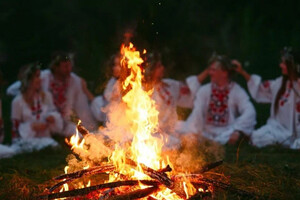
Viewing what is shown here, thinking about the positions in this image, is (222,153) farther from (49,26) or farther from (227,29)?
(227,29)

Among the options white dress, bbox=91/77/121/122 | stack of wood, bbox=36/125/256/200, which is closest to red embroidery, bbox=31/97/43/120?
white dress, bbox=91/77/121/122

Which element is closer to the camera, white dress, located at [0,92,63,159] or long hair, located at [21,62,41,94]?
white dress, located at [0,92,63,159]

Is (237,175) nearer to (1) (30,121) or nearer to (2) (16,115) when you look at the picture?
(1) (30,121)

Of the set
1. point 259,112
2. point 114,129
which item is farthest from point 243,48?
point 114,129

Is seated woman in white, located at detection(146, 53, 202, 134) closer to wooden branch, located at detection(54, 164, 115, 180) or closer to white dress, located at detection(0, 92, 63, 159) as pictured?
white dress, located at detection(0, 92, 63, 159)

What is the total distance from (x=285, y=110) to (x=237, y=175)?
3069mm

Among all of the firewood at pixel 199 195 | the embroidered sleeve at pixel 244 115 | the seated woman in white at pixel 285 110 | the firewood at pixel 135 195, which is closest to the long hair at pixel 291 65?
the seated woman in white at pixel 285 110

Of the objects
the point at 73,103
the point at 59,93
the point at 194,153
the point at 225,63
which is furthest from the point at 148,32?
the point at 194,153

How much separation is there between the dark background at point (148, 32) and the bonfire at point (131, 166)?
248 inches

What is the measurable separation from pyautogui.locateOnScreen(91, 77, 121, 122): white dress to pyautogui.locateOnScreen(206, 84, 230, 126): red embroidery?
163cm

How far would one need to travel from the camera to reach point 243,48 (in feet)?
51.5

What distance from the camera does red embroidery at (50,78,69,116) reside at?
29.1 ft

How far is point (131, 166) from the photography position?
4617 millimetres

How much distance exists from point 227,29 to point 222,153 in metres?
10.4
